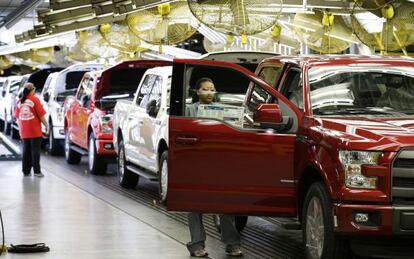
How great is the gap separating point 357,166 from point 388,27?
245 inches

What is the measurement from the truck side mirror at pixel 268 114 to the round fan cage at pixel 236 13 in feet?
10.7

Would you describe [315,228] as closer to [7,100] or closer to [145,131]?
[145,131]

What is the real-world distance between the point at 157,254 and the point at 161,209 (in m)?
4.13

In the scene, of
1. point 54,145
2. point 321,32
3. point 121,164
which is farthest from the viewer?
point 54,145

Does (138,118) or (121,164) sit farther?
(121,164)

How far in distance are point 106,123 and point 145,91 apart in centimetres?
291

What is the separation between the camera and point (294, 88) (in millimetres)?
10414

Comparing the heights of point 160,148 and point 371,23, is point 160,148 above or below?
below

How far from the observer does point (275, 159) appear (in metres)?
9.45

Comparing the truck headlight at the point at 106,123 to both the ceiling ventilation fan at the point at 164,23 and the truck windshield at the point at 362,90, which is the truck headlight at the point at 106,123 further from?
the truck windshield at the point at 362,90

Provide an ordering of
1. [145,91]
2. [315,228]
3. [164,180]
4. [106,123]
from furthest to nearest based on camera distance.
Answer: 1. [106,123]
2. [145,91]
3. [164,180]
4. [315,228]

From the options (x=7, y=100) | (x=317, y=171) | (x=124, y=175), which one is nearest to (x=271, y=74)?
(x=317, y=171)

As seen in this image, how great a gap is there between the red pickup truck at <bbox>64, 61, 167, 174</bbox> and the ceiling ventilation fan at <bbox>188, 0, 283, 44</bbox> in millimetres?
6037

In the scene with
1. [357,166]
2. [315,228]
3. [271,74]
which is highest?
[271,74]
